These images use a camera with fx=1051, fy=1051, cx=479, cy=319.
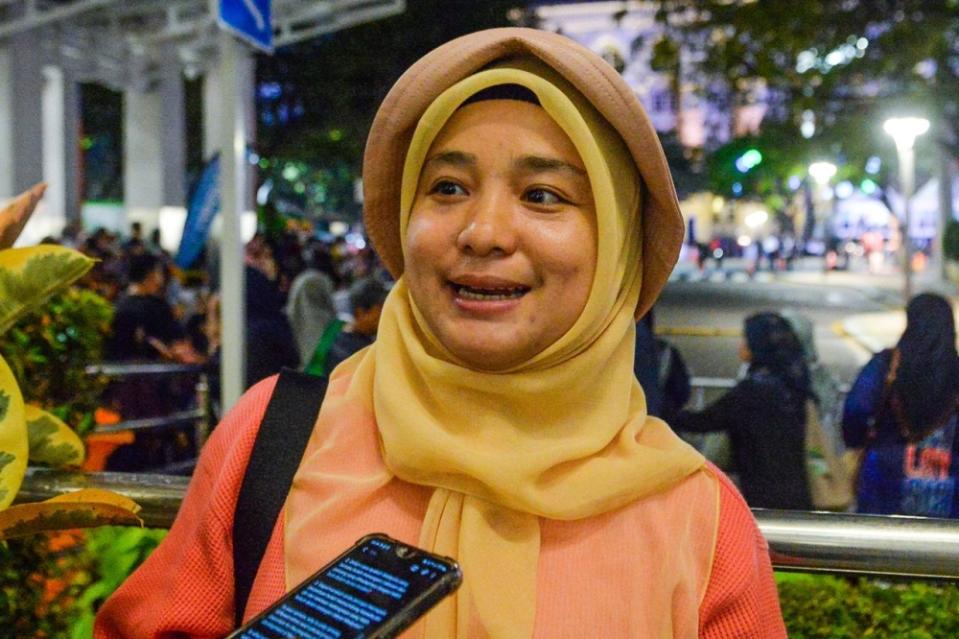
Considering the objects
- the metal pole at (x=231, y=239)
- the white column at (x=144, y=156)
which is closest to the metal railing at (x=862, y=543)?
the metal pole at (x=231, y=239)

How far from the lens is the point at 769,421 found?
4.59 m

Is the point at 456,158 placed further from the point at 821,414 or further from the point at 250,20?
the point at 821,414

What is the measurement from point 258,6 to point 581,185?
9.98 feet

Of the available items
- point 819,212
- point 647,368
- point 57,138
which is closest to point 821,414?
point 647,368

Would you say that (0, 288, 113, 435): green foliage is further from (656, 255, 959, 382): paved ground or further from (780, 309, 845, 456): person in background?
(656, 255, 959, 382): paved ground

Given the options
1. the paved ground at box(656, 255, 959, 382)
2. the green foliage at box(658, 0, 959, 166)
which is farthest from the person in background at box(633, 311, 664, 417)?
the paved ground at box(656, 255, 959, 382)

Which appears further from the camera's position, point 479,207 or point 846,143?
point 846,143

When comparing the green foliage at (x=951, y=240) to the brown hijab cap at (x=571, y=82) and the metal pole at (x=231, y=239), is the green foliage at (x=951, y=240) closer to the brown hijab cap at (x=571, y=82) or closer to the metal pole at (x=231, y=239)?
the metal pole at (x=231, y=239)

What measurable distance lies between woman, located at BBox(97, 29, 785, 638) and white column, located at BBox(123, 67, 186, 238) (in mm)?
21140

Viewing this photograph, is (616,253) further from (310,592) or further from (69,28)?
(69,28)

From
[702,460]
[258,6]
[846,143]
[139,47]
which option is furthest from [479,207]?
[139,47]

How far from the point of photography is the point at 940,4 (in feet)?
31.8

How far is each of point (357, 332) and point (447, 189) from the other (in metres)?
3.64

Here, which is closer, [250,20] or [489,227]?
[489,227]
